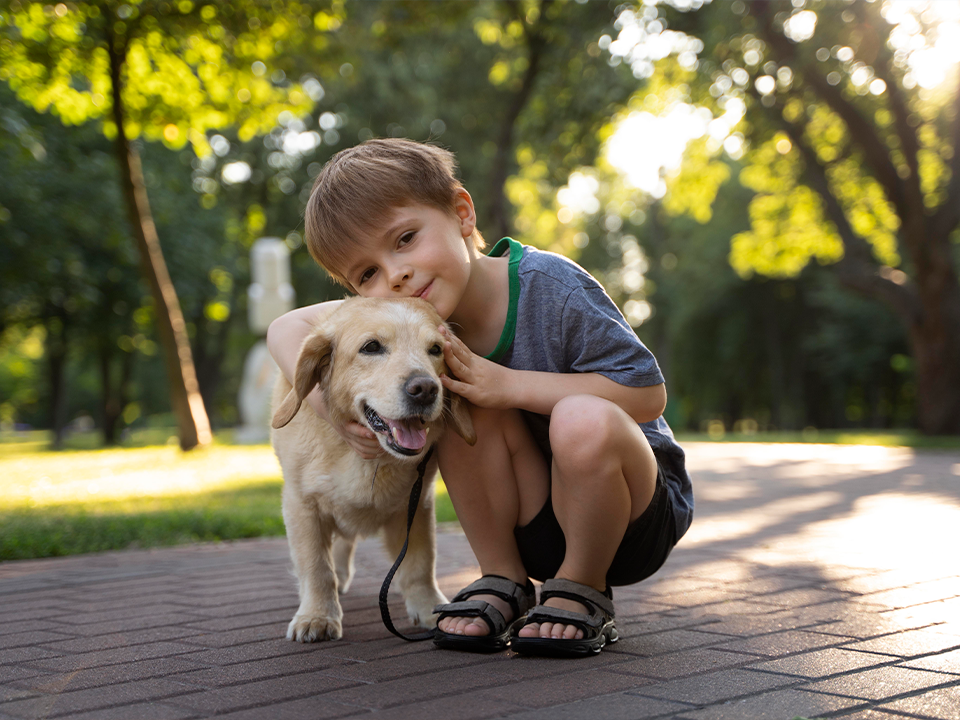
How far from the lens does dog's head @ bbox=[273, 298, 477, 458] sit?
2725 mm

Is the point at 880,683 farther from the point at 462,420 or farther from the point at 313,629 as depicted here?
the point at 313,629

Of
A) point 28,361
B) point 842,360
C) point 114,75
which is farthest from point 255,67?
point 28,361

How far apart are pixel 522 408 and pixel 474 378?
0.26 metres

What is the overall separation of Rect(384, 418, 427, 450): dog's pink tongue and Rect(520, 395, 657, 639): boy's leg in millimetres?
434

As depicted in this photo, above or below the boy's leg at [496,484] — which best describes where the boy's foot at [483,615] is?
below

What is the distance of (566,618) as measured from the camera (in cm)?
265

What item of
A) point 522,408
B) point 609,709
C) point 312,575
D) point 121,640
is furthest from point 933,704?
point 121,640

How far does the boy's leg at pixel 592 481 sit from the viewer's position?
2658mm

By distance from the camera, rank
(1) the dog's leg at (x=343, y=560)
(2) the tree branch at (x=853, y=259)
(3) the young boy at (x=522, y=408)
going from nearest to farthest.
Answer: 1. (3) the young boy at (x=522, y=408)
2. (1) the dog's leg at (x=343, y=560)
3. (2) the tree branch at (x=853, y=259)

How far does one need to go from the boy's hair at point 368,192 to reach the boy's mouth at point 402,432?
25.4 inches

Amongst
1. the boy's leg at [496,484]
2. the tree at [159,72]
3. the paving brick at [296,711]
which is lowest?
the paving brick at [296,711]

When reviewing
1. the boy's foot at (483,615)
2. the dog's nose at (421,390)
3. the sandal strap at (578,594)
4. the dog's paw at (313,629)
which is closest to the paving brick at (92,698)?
the dog's paw at (313,629)

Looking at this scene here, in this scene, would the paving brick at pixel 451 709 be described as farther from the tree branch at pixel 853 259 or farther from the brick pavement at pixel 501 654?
the tree branch at pixel 853 259

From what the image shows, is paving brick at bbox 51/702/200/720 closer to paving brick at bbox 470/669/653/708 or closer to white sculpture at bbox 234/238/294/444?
paving brick at bbox 470/669/653/708
